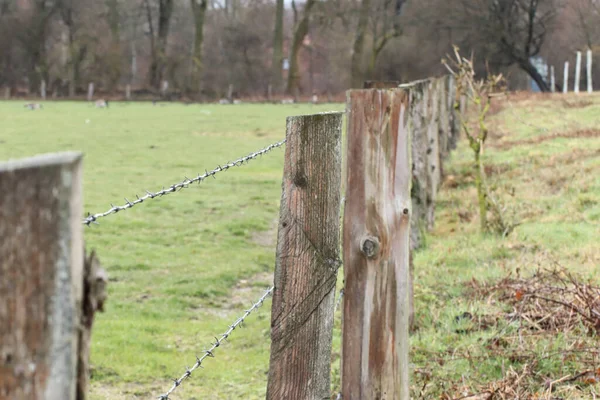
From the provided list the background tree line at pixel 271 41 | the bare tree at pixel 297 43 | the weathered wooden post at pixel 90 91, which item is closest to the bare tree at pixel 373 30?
the background tree line at pixel 271 41

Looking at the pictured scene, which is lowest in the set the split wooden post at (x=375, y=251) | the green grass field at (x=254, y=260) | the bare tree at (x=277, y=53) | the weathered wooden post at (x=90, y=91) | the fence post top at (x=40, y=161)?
the green grass field at (x=254, y=260)

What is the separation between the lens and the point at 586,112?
65.4 feet

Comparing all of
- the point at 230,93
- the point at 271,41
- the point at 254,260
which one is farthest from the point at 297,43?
the point at 254,260

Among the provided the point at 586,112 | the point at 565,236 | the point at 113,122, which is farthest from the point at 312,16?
the point at 565,236

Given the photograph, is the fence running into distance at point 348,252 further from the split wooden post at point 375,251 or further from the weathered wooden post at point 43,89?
the weathered wooden post at point 43,89

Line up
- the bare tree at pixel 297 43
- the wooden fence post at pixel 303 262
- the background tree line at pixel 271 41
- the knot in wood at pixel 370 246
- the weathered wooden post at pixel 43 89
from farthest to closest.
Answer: the weathered wooden post at pixel 43 89 → the bare tree at pixel 297 43 → the background tree line at pixel 271 41 → the knot in wood at pixel 370 246 → the wooden fence post at pixel 303 262

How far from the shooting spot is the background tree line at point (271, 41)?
43312mm

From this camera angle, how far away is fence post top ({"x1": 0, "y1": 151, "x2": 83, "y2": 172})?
899 millimetres

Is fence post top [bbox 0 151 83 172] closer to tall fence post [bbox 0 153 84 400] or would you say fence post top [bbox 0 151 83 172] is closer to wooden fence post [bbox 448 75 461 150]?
tall fence post [bbox 0 153 84 400]

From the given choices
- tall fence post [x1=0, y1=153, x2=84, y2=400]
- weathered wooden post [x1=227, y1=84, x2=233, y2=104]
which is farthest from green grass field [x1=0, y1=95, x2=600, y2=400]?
weathered wooden post [x1=227, y1=84, x2=233, y2=104]

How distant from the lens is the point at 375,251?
8.32ft

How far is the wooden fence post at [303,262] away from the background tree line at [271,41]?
1651 inches

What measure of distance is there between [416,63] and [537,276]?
42895 millimetres

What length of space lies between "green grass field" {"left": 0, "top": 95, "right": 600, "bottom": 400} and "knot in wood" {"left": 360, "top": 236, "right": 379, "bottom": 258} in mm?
1112
